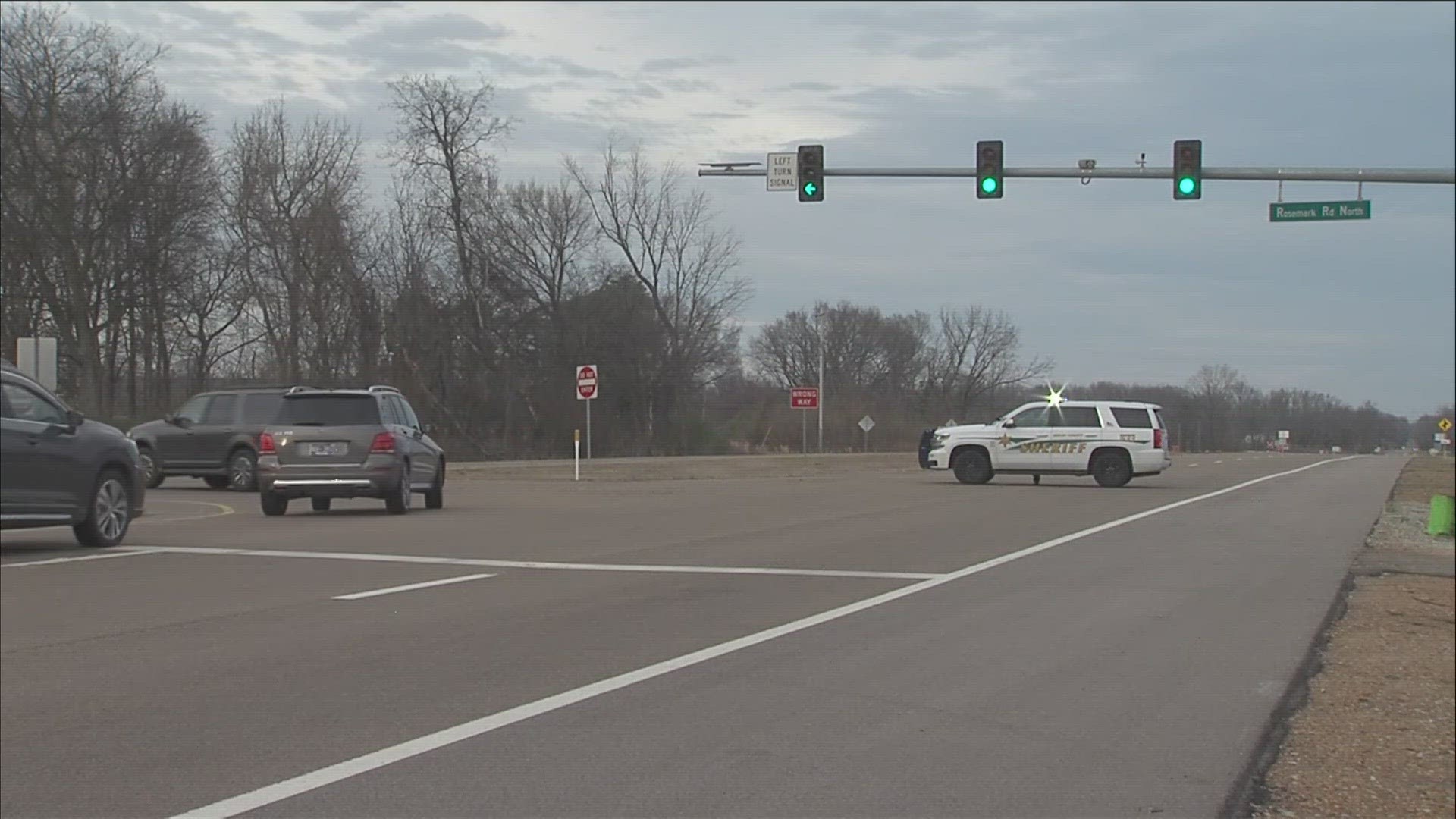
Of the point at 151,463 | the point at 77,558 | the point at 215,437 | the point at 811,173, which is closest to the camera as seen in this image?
the point at 77,558

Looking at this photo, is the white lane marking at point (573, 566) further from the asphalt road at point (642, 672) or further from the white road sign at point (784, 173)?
the white road sign at point (784, 173)

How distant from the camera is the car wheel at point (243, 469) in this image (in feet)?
89.6

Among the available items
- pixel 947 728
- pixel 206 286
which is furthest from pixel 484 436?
pixel 947 728

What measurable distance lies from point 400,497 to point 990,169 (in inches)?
440

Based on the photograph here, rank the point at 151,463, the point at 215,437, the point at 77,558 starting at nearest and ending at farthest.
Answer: the point at 77,558 < the point at 215,437 < the point at 151,463

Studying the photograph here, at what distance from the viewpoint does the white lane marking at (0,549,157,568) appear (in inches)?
551

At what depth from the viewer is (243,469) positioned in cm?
2734

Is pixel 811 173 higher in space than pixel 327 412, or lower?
higher

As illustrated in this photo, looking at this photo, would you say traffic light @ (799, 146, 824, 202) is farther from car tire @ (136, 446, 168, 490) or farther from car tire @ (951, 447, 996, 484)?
car tire @ (136, 446, 168, 490)

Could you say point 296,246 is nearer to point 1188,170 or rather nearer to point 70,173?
point 70,173

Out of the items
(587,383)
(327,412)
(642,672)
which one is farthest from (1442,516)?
(587,383)

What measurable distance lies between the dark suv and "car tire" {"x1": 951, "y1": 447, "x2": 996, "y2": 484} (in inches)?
609

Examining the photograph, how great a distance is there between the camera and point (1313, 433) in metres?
53.6

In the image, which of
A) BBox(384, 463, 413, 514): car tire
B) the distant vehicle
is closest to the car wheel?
BBox(384, 463, 413, 514): car tire
